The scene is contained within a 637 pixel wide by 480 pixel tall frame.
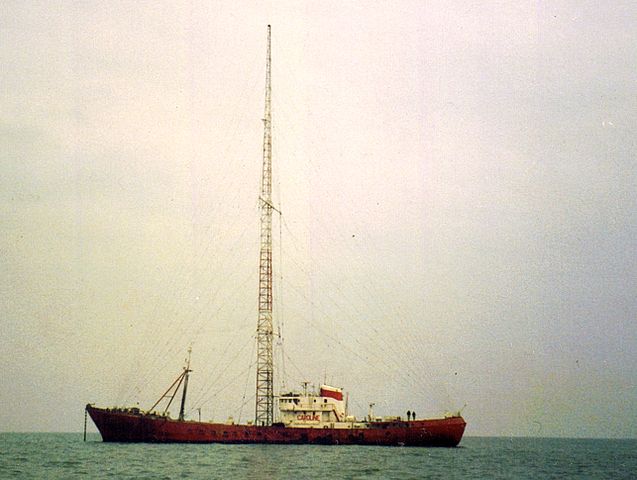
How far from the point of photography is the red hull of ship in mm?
68125

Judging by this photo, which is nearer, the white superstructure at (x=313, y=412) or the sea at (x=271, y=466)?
the sea at (x=271, y=466)

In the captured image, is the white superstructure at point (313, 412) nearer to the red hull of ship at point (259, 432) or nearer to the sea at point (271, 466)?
the red hull of ship at point (259, 432)

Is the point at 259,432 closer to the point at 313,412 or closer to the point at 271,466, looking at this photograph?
the point at 313,412

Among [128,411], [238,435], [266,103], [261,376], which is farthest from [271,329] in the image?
[266,103]

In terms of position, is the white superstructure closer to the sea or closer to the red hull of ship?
Answer: the red hull of ship

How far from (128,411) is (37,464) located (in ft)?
60.9

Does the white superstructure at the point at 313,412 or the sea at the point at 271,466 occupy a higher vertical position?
the white superstructure at the point at 313,412

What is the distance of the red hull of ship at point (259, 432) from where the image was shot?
68125mm

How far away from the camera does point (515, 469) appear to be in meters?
55.9

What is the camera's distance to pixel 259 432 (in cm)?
6812

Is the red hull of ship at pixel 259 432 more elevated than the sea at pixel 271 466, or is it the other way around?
the red hull of ship at pixel 259 432

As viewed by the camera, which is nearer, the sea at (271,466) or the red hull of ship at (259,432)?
the sea at (271,466)

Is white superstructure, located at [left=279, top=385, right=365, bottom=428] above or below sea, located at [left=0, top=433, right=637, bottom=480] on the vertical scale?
above

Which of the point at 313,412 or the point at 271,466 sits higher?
the point at 313,412
